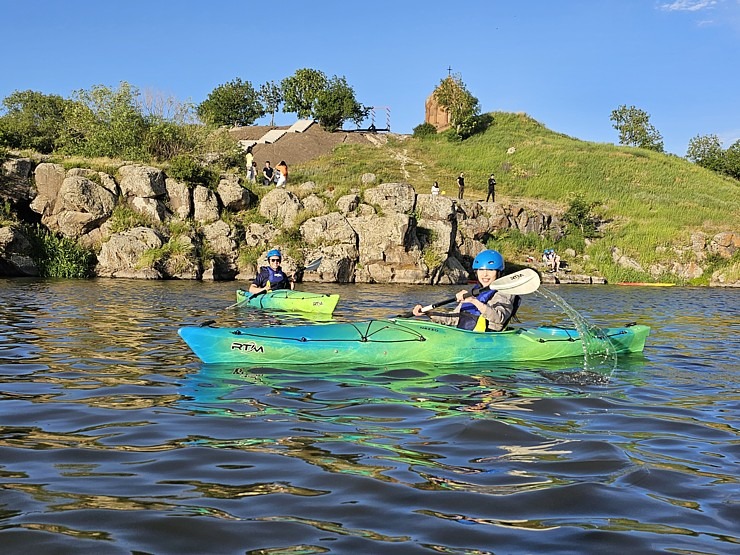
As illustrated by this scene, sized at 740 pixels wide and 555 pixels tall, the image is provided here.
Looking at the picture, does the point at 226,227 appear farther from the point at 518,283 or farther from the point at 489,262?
the point at 518,283

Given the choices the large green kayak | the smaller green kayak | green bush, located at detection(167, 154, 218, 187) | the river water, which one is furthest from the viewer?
green bush, located at detection(167, 154, 218, 187)

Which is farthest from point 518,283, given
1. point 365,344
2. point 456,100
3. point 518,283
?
point 456,100

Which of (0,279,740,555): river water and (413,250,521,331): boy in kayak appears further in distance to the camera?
(413,250,521,331): boy in kayak

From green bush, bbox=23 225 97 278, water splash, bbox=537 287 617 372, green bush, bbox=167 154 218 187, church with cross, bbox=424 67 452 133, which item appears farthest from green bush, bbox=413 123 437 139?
water splash, bbox=537 287 617 372

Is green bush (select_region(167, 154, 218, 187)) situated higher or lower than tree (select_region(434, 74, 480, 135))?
lower

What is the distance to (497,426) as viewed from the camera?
514 cm

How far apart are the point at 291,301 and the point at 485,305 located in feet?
21.3

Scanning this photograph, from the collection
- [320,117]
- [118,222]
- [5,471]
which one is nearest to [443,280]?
[118,222]

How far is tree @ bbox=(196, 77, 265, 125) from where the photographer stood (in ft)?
234

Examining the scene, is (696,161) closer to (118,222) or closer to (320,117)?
(320,117)

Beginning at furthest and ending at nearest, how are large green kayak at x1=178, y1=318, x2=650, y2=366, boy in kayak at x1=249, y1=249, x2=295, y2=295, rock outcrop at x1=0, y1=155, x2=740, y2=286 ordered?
rock outcrop at x1=0, y1=155, x2=740, y2=286 → boy in kayak at x1=249, y1=249, x2=295, y2=295 → large green kayak at x1=178, y1=318, x2=650, y2=366

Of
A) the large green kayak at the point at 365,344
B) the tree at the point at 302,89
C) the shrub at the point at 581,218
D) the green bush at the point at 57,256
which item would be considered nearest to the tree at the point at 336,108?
the tree at the point at 302,89

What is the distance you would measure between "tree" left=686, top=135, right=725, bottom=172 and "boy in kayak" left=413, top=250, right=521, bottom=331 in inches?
2644

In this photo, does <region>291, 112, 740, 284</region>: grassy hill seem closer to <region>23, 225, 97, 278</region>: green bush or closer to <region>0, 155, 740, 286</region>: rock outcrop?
<region>0, 155, 740, 286</region>: rock outcrop
